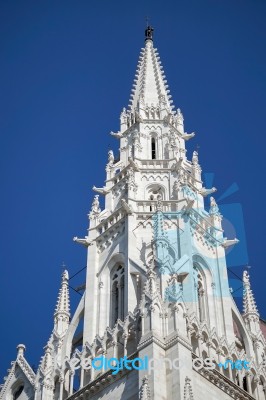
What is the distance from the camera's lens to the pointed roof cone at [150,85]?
5143 cm

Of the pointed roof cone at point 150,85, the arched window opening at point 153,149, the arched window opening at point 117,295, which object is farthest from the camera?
the pointed roof cone at point 150,85

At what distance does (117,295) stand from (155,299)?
5.37 m

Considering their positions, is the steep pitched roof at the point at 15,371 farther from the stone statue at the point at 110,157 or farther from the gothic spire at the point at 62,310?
the stone statue at the point at 110,157

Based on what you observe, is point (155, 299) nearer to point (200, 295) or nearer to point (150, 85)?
point (200, 295)

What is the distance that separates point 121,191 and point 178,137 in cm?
571

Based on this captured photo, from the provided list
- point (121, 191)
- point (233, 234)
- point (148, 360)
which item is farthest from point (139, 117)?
point (148, 360)

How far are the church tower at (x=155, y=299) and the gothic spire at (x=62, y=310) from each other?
0.05 meters

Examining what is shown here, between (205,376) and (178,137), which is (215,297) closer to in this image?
(205,376)

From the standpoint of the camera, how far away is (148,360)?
1281 inches

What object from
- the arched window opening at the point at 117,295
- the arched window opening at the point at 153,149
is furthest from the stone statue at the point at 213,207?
the arched window opening at the point at 117,295

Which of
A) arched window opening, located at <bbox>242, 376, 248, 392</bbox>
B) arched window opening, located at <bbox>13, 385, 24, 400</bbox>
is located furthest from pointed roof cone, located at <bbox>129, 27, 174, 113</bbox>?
arched window opening, located at <bbox>242, 376, 248, 392</bbox>

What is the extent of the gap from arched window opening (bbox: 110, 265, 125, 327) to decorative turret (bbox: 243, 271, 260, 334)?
6.00m

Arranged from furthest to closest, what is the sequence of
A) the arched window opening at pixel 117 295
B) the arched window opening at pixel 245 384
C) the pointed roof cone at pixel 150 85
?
the pointed roof cone at pixel 150 85 → the arched window opening at pixel 117 295 → the arched window opening at pixel 245 384

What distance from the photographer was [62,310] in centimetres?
4122
